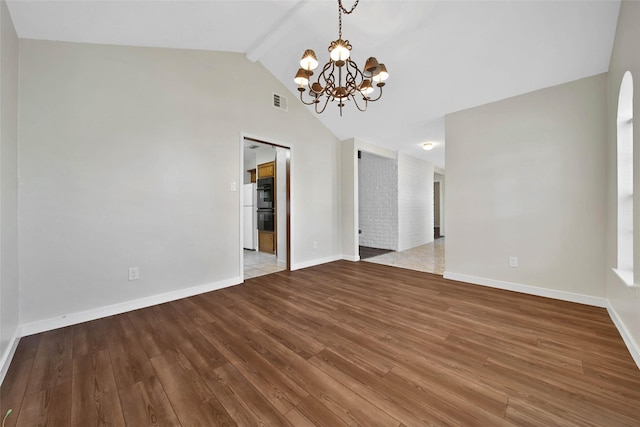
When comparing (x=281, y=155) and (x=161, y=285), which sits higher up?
(x=281, y=155)

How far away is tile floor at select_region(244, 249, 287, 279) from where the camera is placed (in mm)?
4082

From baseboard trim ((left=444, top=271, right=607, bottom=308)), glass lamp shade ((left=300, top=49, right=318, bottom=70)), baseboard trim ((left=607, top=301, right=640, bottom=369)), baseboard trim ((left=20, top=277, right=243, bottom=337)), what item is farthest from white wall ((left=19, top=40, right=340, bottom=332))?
baseboard trim ((left=607, top=301, right=640, bottom=369))

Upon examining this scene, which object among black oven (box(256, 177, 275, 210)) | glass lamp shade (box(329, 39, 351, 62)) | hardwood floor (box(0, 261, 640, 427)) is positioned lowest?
hardwood floor (box(0, 261, 640, 427))

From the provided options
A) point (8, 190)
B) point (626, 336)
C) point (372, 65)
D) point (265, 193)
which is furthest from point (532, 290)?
point (8, 190)

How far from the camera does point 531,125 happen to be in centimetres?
297

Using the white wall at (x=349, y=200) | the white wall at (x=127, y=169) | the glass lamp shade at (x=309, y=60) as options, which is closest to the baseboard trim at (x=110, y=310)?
the white wall at (x=127, y=169)

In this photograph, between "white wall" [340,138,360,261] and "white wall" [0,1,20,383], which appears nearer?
"white wall" [0,1,20,383]

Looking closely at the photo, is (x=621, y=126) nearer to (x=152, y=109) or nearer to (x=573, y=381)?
(x=573, y=381)

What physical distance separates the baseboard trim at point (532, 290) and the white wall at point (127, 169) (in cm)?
320

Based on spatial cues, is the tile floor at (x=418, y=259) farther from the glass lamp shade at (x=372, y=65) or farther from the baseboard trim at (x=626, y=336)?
the glass lamp shade at (x=372, y=65)

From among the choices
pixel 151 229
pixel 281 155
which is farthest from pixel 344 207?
pixel 151 229

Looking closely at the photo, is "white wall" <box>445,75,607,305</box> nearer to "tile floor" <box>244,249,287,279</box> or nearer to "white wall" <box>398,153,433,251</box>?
"white wall" <box>398,153,433,251</box>

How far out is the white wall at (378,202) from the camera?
19.2 ft

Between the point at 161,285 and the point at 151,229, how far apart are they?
64 centimetres
